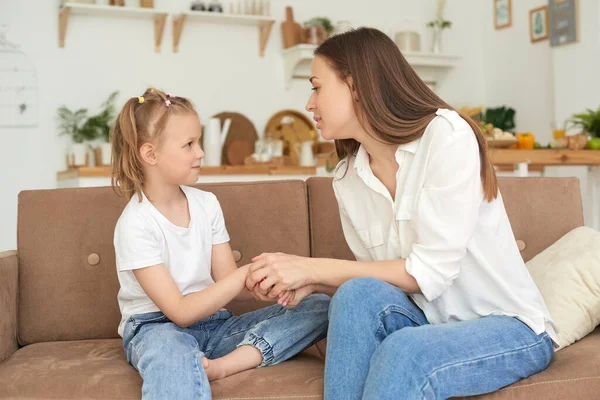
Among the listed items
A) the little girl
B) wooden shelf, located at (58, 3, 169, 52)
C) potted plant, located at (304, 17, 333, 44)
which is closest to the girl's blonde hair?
the little girl

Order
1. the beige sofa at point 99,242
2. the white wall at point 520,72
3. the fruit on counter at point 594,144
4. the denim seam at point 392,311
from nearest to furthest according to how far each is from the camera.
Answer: the denim seam at point 392,311 → the beige sofa at point 99,242 → the fruit on counter at point 594,144 → the white wall at point 520,72

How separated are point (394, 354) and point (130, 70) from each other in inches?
159

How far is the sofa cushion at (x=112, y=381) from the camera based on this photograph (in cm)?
156

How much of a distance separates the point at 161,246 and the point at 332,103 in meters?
0.55

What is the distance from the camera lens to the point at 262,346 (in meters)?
1.69

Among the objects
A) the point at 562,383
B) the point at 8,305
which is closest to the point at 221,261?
the point at 8,305

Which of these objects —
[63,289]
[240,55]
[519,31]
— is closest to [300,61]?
[240,55]

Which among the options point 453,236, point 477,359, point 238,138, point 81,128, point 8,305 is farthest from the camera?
point 238,138

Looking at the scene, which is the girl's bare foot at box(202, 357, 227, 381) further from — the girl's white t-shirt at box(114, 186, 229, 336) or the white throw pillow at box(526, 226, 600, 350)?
the white throw pillow at box(526, 226, 600, 350)

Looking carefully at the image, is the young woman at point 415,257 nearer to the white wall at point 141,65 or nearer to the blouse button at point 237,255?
the blouse button at point 237,255

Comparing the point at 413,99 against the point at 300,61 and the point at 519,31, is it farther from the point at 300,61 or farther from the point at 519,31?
the point at 519,31

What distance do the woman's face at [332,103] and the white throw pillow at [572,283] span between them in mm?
656

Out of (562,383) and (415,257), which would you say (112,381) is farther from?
(562,383)

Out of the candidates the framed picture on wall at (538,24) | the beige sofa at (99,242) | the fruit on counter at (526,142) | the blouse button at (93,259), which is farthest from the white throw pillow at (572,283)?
the framed picture on wall at (538,24)
